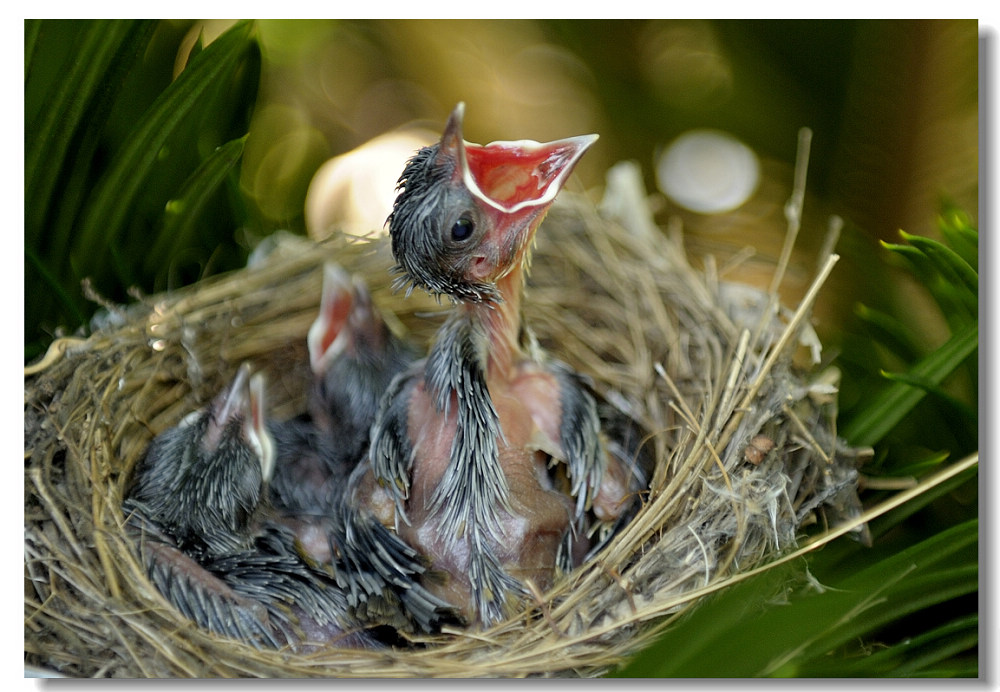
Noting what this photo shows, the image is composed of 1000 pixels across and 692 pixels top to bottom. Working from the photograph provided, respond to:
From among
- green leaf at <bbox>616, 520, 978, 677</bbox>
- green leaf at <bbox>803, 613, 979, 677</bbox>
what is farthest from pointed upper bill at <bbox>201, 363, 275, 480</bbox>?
green leaf at <bbox>803, 613, 979, 677</bbox>

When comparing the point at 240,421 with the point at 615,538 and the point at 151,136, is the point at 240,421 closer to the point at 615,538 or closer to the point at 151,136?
the point at 151,136

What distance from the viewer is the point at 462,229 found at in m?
0.89

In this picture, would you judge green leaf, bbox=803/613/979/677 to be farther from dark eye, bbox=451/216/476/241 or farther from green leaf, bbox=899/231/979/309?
dark eye, bbox=451/216/476/241

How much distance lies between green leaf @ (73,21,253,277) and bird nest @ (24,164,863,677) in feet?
0.50

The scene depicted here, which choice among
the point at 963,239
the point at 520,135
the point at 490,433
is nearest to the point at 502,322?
the point at 490,433

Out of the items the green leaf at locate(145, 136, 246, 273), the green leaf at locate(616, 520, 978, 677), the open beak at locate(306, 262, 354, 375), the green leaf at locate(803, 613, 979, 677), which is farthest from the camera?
the open beak at locate(306, 262, 354, 375)

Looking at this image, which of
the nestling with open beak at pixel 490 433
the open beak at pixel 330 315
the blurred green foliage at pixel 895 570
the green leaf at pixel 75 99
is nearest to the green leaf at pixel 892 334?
the blurred green foliage at pixel 895 570

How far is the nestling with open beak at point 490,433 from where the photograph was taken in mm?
921

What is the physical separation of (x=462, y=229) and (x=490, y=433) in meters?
0.29

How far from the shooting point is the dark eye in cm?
88

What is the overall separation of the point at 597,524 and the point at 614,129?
0.87 metres

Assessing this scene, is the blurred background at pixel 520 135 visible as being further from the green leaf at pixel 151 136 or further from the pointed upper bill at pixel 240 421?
the pointed upper bill at pixel 240 421

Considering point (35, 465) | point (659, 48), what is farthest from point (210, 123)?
point (659, 48)

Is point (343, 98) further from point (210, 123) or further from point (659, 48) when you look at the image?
point (659, 48)
